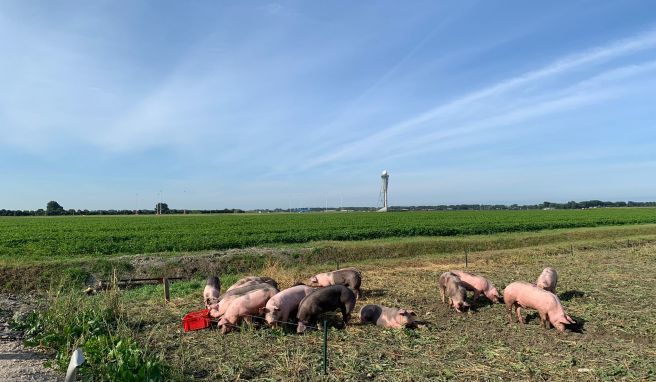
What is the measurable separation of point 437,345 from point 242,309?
358 centimetres

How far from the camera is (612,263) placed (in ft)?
55.5

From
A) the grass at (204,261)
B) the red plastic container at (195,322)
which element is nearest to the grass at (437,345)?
the red plastic container at (195,322)

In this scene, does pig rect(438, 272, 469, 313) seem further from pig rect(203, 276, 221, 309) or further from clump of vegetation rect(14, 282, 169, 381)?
clump of vegetation rect(14, 282, 169, 381)

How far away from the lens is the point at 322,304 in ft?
28.7

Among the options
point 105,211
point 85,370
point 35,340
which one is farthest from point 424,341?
point 105,211

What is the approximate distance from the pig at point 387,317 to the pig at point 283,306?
124 cm

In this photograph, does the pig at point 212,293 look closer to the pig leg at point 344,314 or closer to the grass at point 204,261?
the pig leg at point 344,314

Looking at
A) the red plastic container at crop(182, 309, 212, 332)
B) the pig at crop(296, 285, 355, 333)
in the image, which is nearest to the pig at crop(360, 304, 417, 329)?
the pig at crop(296, 285, 355, 333)

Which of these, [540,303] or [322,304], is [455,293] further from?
[322,304]

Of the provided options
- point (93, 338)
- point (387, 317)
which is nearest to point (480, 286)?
point (387, 317)

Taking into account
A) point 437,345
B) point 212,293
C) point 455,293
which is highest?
point 455,293

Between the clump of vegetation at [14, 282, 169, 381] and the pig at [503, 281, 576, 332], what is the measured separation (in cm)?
657

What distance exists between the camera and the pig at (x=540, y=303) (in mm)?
8336

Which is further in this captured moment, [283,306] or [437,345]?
[283,306]
